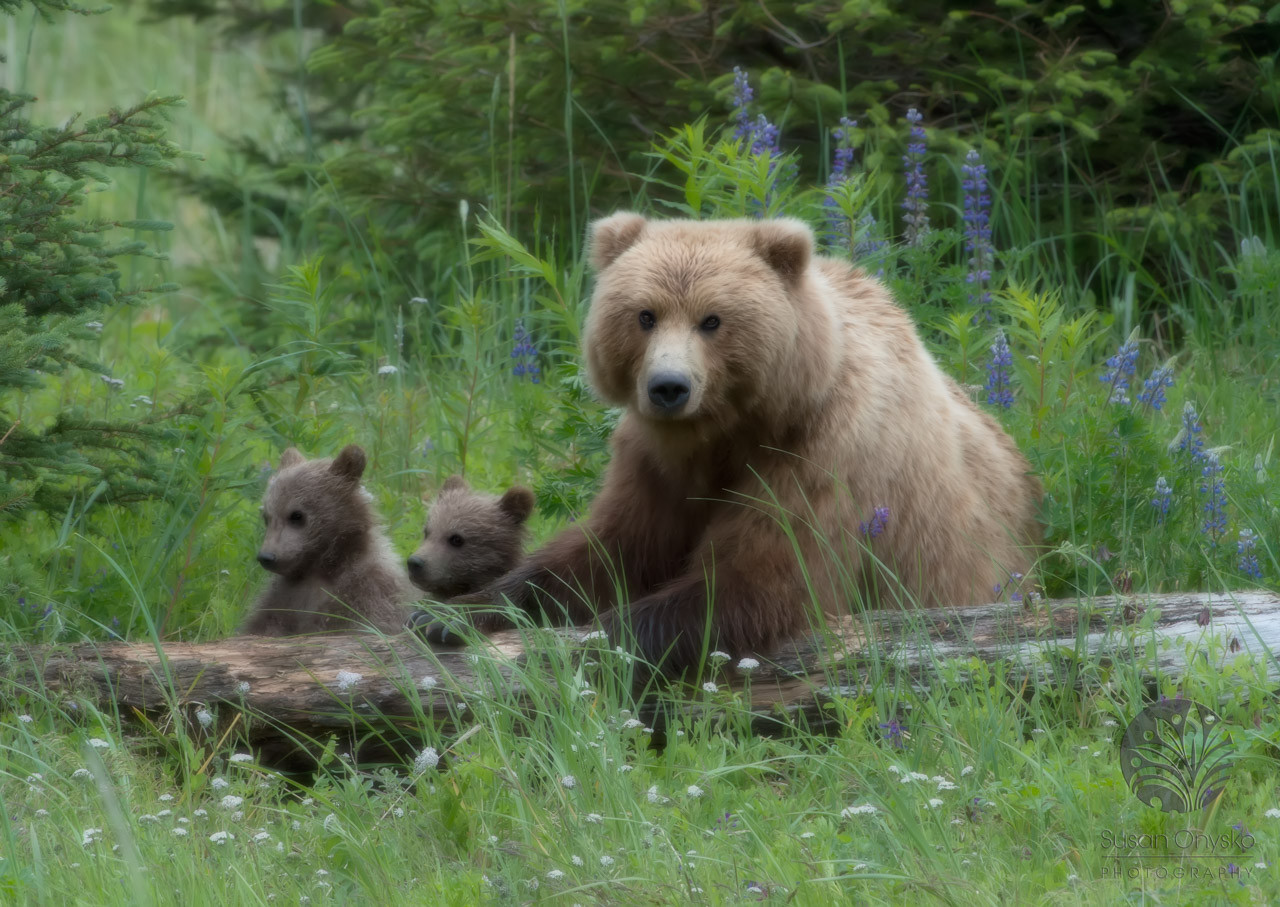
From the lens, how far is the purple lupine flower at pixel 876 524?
14.2 ft

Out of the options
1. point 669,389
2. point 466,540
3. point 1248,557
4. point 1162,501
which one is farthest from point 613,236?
point 1248,557

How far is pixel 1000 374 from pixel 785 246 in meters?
1.62

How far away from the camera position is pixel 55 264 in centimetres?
450

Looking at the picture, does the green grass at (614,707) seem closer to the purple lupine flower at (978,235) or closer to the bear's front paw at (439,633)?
the purple lupine flower at (978,235)

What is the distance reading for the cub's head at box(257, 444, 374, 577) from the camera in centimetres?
523

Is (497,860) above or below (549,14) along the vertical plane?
below

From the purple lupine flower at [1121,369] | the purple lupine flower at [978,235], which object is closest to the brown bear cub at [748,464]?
the purple lupine flower at [1121,369]

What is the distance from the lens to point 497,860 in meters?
3.01

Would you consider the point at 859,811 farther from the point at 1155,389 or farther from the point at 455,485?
the point at 1155,389

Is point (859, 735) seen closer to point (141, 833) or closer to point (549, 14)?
point (141, 833)

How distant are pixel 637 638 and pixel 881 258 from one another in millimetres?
2302

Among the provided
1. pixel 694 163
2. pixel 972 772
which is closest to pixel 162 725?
pixel 972 772

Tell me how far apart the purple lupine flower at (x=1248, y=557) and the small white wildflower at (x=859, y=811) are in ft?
7.28

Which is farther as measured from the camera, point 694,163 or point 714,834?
point 694,163
